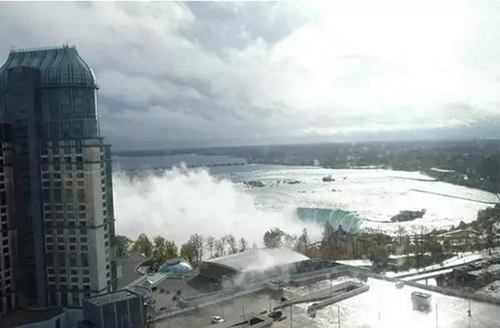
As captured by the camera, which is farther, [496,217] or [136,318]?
[496,217]

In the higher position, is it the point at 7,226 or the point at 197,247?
the point at 7,226

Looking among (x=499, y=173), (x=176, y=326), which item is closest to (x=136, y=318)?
(x=176, y=326)

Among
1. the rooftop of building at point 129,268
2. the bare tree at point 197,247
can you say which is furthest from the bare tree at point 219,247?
the rooftop of building at point 129,268

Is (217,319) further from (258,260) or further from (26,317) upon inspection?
(258,260)

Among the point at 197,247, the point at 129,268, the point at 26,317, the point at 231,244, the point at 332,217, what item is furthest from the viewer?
the point at 332,217

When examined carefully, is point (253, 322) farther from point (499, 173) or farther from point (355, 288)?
point (499, 173)

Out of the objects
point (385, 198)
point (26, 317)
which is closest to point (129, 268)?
point (26, 317)

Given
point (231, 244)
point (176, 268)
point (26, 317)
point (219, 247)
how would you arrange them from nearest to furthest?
point (26, 317) → point (176, 268) → point (219, 247) → point (231, 244)
